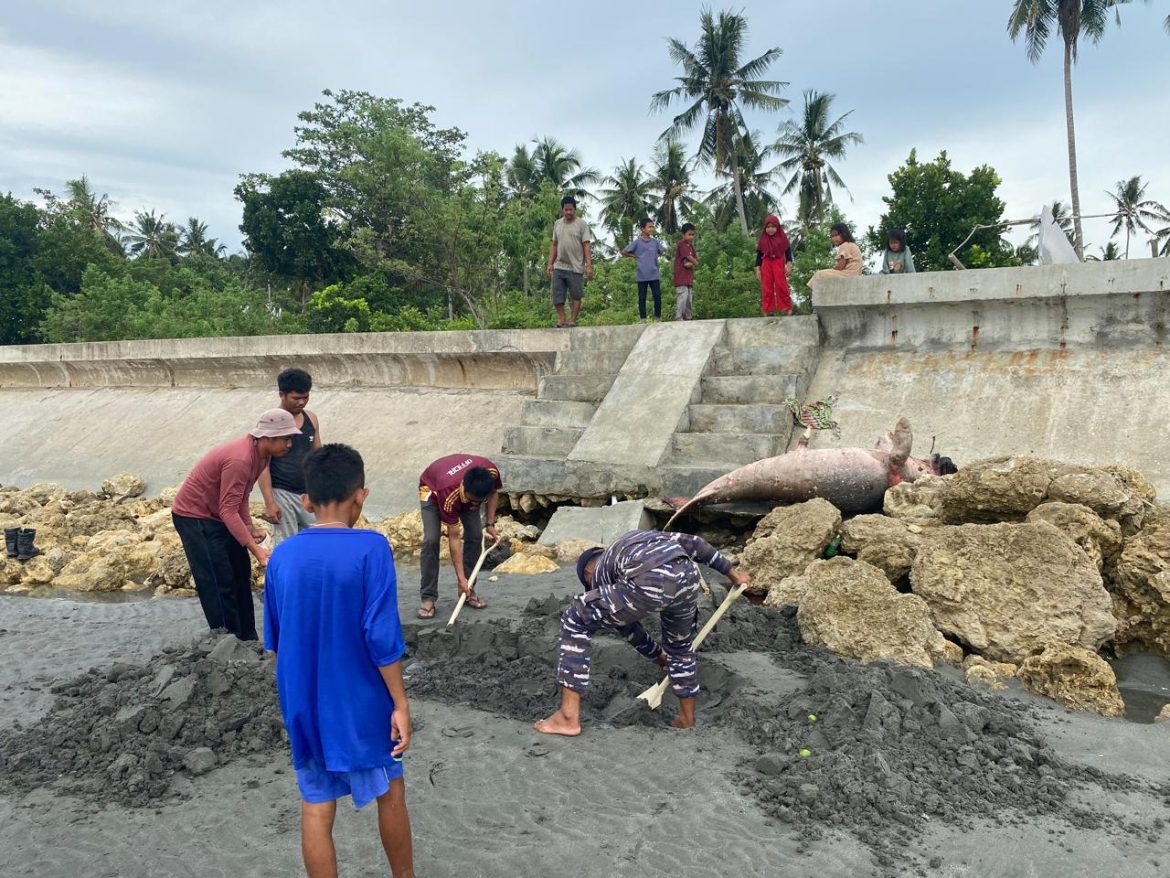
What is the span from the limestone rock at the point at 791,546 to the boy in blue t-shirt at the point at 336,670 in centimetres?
345

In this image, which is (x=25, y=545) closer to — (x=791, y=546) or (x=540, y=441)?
(x=540, y=441)

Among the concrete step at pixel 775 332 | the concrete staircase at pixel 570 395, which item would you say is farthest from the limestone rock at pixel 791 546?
the concrete step at pixel 775 332

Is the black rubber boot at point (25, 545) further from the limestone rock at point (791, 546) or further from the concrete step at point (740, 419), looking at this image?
the limestone rock at point (791, 546)

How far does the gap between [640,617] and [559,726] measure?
1.82 feet

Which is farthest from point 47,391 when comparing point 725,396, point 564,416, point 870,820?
point 870,820

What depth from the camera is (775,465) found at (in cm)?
668

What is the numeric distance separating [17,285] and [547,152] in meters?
19.7

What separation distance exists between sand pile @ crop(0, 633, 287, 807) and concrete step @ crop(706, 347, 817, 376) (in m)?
5.21

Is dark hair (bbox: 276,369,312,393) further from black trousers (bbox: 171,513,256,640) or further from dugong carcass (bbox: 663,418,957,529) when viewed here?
dugong carcass (bbox: 663,418,957,529)

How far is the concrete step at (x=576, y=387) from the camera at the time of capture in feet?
28.2

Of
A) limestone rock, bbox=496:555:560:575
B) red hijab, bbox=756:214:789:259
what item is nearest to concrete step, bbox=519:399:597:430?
limestone rock, bbox=496:555:560:575

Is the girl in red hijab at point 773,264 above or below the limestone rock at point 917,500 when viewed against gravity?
above

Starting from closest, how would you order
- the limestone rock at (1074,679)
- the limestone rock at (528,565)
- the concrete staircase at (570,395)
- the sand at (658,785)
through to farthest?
the sand at (658,785), the limestone rock at (1074,679), the limestone rock at (528,565), the concrete staircase at (570,395)

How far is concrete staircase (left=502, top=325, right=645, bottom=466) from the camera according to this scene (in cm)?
809
